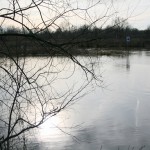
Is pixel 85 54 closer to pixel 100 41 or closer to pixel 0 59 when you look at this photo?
pixel 100 41

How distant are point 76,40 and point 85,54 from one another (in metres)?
0.36

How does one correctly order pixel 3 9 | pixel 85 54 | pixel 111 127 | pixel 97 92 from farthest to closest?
pixel 97 92 < pixel 111 127 < pixel 85 54 < pixel 3 9

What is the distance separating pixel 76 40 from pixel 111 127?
6.89 metres

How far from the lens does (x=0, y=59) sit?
4191mm

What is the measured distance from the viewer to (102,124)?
10.4m

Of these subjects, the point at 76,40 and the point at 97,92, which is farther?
the point at 97,92

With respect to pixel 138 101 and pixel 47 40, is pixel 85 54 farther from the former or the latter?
pixel 138 101

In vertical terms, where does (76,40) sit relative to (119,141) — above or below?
above

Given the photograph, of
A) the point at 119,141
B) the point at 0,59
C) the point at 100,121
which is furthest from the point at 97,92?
the point at 0,59

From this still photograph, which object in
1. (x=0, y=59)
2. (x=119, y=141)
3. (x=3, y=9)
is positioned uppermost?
(x=3, y=9)

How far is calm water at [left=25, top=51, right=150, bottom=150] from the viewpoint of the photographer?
8805 mm

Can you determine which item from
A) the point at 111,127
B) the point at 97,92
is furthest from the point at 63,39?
the point at 97,92

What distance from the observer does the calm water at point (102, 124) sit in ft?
28.9

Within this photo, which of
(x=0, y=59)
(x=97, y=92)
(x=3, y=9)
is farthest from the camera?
(x=97, y=92)
